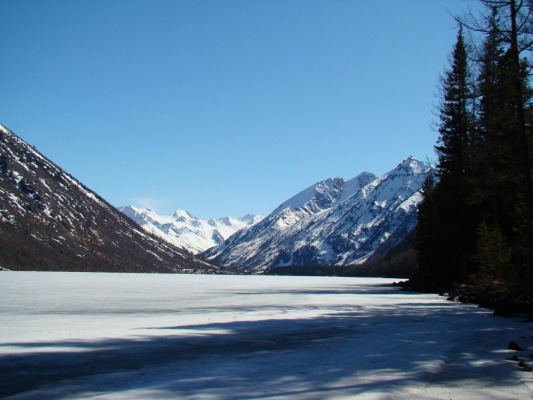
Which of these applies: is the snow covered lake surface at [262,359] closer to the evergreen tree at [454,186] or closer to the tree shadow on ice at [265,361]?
the tree shadow on ice at [265,361]

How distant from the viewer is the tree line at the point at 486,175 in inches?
719

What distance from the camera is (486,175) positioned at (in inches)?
818

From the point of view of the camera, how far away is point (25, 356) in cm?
905

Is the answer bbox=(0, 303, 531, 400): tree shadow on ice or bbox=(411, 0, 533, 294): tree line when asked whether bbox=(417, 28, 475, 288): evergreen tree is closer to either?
bbox=(411, 0, 533, 294): tree line

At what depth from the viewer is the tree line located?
1825 centimetres

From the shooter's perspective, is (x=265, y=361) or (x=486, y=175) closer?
(x=265, y=361)

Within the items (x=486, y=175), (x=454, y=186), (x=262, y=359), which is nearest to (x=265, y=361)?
(x=262, y=359)

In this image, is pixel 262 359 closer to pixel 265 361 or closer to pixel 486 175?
pixel 265 361

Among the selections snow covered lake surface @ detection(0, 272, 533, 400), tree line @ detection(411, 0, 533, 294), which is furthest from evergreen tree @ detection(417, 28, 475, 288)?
snow covered lake surface @ detection(0, 272, 533, 400)

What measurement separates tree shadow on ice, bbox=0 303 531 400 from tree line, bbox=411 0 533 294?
8307 millimetres

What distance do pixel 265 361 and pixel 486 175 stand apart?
15621mm

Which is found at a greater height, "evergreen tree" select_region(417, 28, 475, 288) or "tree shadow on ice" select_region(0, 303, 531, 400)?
"evergreen tree" select_region(417, 28, 475, 288)

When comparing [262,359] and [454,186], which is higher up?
[454,186]

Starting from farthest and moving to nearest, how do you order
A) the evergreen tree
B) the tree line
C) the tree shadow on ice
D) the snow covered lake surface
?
the evergreen tree
the tree line
the tree shadow on ice
the snow covered lake surface
